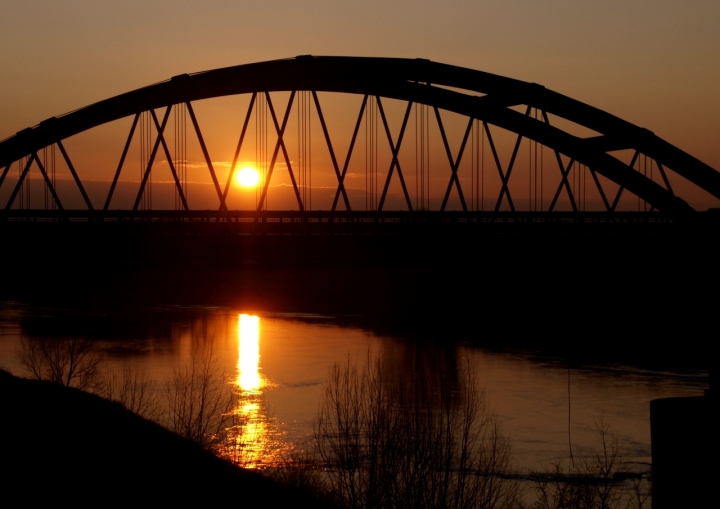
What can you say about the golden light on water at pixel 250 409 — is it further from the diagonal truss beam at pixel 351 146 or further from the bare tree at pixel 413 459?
the diagonal truss beam at pixel 351 146

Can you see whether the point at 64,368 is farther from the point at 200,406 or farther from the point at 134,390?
the point at 200,406

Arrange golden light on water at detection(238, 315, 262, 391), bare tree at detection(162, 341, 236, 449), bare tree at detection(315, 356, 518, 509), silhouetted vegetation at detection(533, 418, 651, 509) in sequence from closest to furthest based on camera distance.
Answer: bare tree at detection(315, 356, 518, 509)
silhouetted vegetation at detection(533, 418, 651, 509)
bare tree at detection(162, 341, 236, 449)
golden light on water at detection(238, 315, 262, 391)

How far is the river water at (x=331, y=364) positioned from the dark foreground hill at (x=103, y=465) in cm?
971

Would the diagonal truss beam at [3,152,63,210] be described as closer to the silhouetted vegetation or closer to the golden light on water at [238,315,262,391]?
the golden light on water at [238,315,262,391]

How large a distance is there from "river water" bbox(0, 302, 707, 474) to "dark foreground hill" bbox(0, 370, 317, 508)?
9.71 meters

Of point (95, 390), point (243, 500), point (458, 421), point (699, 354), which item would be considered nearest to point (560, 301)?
point (699, 354)

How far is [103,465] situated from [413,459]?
960 cm

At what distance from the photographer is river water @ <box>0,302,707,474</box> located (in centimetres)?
3716

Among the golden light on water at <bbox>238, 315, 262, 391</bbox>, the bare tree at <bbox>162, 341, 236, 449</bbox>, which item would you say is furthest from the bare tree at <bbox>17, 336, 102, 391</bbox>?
the golden light on water at <bbox>238, 315, 262, 391</bbox>

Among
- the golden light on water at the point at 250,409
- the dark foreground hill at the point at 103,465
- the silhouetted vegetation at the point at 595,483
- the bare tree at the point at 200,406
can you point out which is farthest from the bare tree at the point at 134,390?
the silhouetted vegetation at the point at 595,483

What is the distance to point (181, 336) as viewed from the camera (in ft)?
219

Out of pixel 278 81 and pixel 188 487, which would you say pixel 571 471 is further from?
pixel 278 81

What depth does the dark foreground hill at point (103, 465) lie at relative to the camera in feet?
60.7

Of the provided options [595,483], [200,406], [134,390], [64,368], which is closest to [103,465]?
[595,483]
